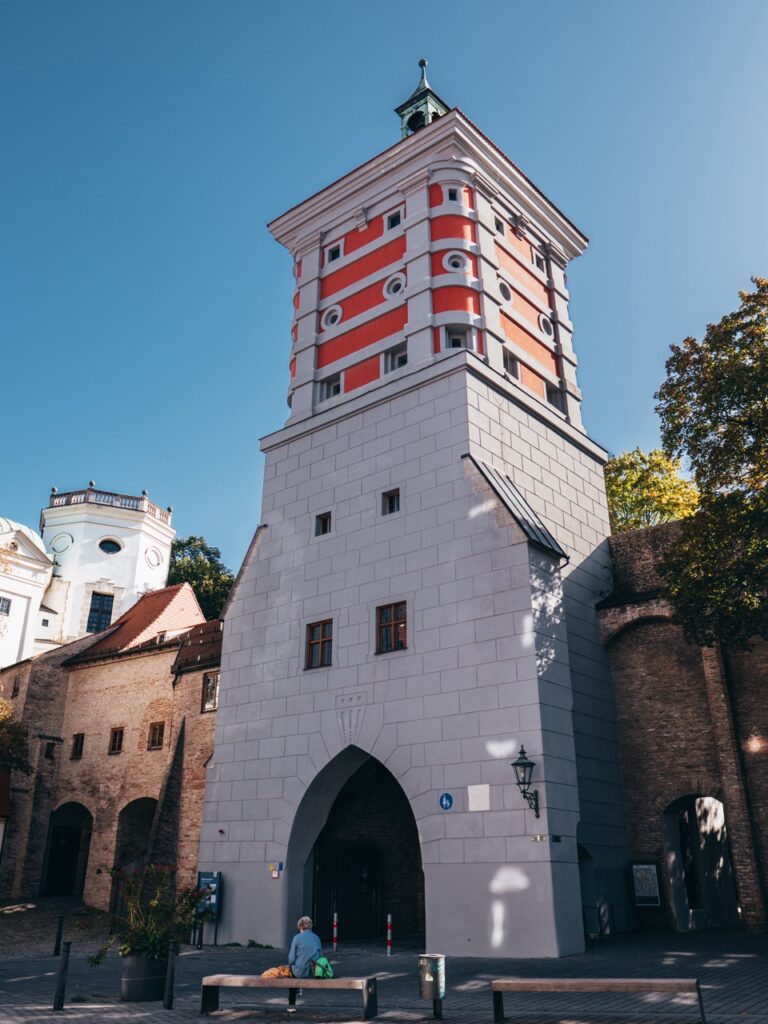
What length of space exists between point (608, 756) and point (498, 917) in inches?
241

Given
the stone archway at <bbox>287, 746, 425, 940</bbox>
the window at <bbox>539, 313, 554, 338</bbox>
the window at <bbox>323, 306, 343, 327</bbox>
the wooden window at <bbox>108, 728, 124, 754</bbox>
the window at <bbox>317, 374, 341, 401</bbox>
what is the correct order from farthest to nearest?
the wooden window at <bbox>108, 728, 124, 754</bbox> → the window at <bbox>539, 313, 554, 338</bbox> → the window at <bbox>323, 306, 343, 327</bbox> → the window at <bbox>317, 374, 341, 401</bbox> → the stone archway at <bbox>287, 746, 425, 940</bbox>

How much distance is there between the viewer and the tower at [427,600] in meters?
18.0

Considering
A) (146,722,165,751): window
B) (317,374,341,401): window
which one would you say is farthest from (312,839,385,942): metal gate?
(317,374,341,401): window

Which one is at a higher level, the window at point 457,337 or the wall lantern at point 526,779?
the window at point 457,337

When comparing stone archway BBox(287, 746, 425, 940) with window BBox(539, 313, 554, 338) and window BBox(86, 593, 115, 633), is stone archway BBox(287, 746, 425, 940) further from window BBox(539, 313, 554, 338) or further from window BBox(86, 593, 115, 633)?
window BBox(86, 593, 115, 633)

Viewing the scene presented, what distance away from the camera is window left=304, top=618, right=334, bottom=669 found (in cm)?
2208

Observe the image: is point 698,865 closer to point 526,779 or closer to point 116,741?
point 526,779

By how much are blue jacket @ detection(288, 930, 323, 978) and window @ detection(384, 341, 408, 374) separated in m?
16.8

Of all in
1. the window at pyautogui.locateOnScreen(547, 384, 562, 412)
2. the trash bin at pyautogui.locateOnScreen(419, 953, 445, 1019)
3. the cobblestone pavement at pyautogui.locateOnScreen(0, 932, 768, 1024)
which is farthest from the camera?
the window at pyautogui.locateOnScreen(547, 384, 562, 412)

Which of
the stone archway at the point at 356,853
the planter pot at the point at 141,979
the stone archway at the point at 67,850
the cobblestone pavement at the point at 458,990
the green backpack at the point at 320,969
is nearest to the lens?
the cobblestone pavement at the point at 458,990

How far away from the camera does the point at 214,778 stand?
2300 cm

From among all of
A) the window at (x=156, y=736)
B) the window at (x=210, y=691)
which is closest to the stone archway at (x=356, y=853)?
the window at (x=210, y=691)

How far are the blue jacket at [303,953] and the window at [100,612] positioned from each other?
3851 cm

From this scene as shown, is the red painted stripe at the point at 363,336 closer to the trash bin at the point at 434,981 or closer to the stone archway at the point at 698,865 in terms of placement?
the stone archway at the point at 698,865
